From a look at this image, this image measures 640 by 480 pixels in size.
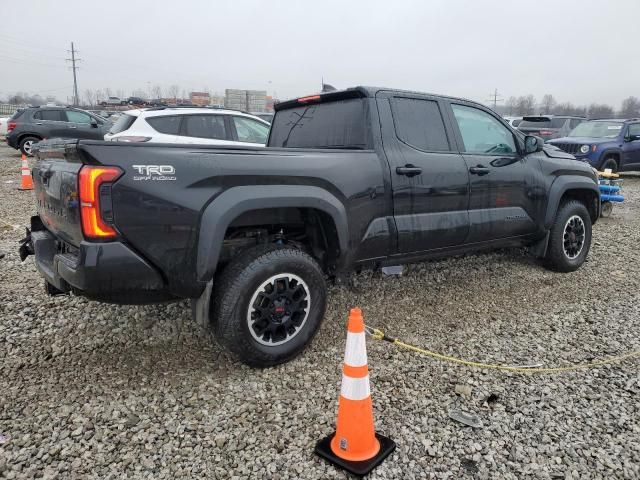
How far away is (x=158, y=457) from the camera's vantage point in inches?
91.2

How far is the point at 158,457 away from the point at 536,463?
1.83m

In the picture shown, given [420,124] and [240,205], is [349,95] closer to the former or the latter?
[420,124]

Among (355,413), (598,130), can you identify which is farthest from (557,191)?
(598,130)

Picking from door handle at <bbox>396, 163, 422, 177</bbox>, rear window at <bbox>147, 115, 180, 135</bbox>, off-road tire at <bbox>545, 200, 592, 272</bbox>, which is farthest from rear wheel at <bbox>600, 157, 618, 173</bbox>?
door handle at <bbox>396, 163, 422, 177</bbox>

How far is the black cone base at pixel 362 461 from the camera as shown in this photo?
2.20 meters

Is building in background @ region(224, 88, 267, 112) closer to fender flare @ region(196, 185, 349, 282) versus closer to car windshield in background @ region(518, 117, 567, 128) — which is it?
car windshield in background @ region(518, 117, 567, 128)

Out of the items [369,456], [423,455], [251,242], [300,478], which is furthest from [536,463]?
[251,242]

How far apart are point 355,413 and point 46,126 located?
15.8 meters

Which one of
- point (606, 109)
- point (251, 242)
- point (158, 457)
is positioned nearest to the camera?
point (158, 457)

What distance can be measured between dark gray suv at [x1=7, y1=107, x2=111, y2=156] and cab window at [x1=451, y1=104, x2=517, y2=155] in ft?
43.1

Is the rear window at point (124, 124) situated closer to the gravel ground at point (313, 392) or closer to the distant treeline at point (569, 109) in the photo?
the gravel ground at point (313, 392)

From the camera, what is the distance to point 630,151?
12.2 metres

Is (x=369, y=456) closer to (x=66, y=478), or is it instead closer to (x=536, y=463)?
(x=536, y=463)

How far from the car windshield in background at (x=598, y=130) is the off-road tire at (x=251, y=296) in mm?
12188
